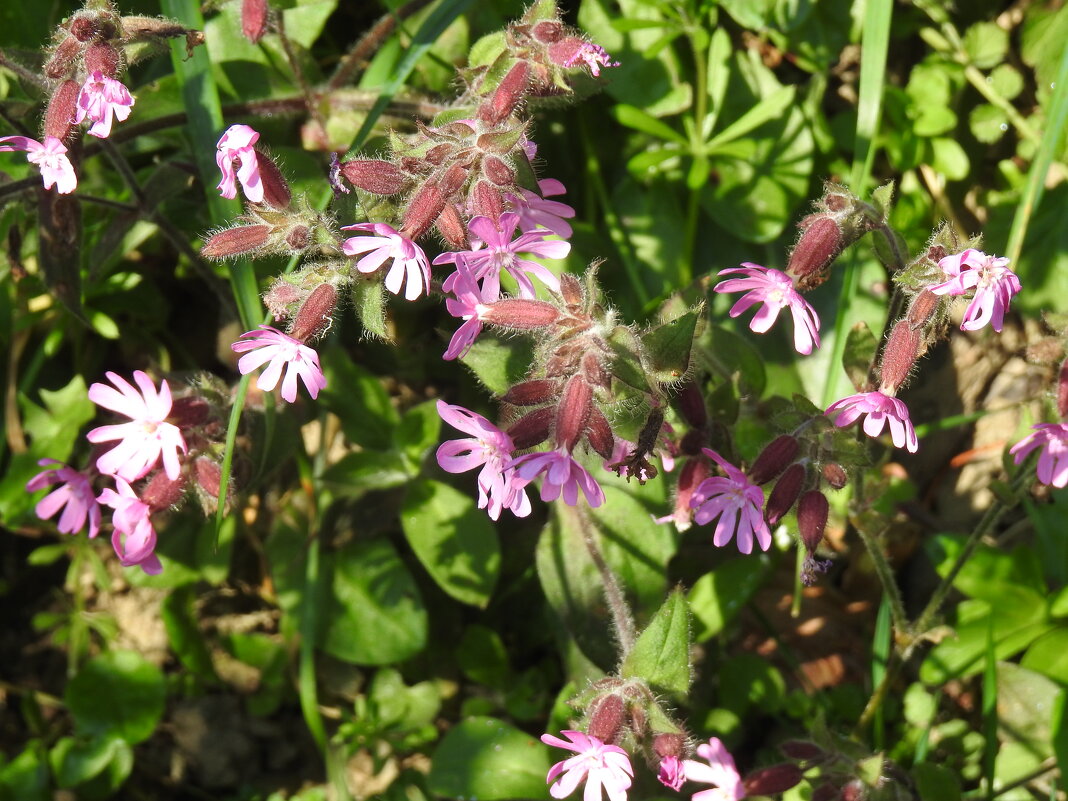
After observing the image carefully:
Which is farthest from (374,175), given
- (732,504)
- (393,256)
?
(732,504)

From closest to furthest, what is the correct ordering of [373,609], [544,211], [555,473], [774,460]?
[555,473], [774,460], [544,211], [373,609]

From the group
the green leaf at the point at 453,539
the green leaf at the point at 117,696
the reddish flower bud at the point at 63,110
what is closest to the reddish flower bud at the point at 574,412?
the green leaf at the point at 453,539

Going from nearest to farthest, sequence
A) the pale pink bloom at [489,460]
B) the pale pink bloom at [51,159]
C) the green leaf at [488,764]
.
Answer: the pale pink bloom at [489,460] → the pale pink bloom at [51,159] → the green leaf at [488,764]

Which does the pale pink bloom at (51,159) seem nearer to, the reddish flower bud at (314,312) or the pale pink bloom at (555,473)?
the reddish flower bud at (314,312)

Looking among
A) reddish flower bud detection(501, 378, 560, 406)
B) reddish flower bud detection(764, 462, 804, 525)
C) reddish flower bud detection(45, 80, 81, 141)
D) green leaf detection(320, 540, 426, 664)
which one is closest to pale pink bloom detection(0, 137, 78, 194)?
reddish flower bud detection(45, 80, 81, 141)

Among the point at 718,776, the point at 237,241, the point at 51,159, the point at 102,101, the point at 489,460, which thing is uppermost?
the point at 102,101

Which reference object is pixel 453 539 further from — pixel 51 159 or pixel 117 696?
pixel 51 159

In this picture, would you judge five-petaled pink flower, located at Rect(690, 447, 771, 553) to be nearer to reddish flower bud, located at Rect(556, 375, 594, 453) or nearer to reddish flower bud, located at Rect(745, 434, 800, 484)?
reddish flower bud, located at Rect(745, 434, 800, 484)
